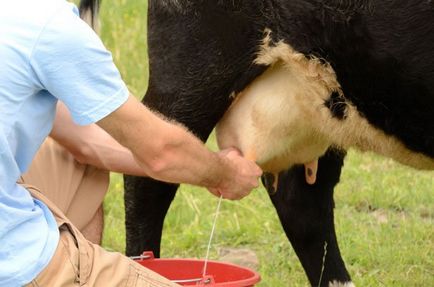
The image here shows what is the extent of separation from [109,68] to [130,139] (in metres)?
0.23

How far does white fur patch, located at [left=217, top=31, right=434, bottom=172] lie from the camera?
3936 millimetres

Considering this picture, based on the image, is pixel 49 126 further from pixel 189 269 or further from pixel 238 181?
pixel 189 269

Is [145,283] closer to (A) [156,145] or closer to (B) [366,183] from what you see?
(A) [156,145]

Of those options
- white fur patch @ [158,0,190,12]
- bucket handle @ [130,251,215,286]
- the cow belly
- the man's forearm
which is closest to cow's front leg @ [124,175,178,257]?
bucket handle @ [130,251,215,286]

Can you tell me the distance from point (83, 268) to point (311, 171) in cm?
183

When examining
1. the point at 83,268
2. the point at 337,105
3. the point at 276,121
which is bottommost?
the point at 83,268

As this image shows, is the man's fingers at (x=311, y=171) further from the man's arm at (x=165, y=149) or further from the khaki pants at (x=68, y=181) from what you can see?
the man's arm at (x=165, y=149)

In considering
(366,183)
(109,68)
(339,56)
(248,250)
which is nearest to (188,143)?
(109,68)

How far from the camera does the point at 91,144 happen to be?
382 centimetres

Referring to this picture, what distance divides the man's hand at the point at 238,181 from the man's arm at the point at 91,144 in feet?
1.35

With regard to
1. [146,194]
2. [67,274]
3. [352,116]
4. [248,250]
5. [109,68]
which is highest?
[109,68]

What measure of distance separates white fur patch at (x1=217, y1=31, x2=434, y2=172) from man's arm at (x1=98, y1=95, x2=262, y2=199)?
0.63 m

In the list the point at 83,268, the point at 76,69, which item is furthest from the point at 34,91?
the point at 83,268

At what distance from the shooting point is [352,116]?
155 inches
